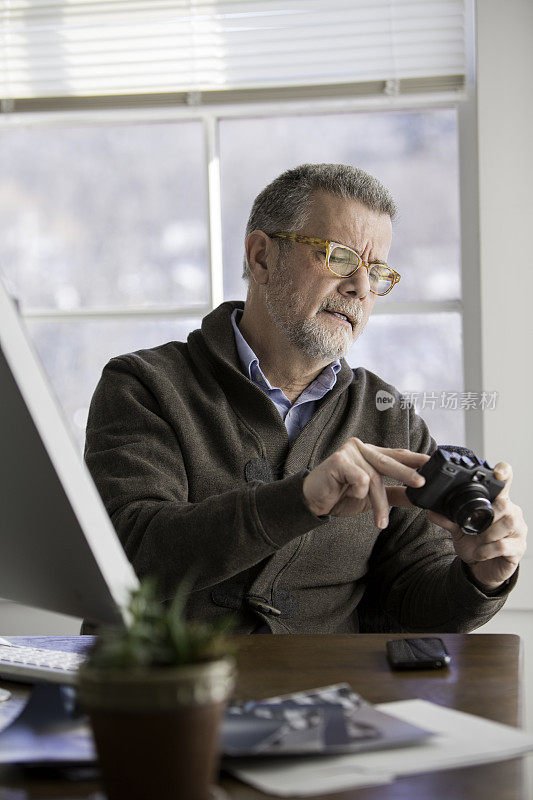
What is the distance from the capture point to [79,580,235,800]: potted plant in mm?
470

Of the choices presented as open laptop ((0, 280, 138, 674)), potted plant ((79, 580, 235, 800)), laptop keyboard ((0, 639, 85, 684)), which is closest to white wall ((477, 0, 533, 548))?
laptop keyboard ((0, 639, 85, 684))

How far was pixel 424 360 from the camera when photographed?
2637mm

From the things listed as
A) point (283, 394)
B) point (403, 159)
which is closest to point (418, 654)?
point (283, 394)

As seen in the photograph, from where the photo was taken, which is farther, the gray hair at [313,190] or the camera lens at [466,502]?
the gray hair at [313,190]

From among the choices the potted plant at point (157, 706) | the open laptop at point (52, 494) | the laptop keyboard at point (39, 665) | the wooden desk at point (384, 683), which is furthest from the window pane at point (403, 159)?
the potted plant at point (157, 706)

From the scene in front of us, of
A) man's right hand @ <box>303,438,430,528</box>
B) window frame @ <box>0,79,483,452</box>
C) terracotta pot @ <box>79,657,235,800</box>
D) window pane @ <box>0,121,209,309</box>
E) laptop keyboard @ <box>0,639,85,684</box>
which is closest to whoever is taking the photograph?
terracotta pot @ <box>79,657,235,800</box>

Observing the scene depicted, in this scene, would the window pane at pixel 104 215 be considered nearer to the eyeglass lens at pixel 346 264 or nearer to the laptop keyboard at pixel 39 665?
the eyeglass lens at pixel 346 264

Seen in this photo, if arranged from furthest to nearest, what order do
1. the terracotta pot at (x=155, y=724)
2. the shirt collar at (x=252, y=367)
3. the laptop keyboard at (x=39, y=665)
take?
the shirt collar at (x=252, y=367) → the laptop keyboard at (x=39, y=665) → the terracotta pot at (x=155, y=724)

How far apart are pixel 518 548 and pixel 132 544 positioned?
0.55 m

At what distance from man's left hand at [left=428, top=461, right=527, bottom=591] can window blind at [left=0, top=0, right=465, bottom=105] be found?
1.62 m

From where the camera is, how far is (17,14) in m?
2.69

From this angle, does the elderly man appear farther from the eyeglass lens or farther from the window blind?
the window blind

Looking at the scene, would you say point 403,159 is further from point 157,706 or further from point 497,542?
point 157,706

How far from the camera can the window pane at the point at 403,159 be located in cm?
262
